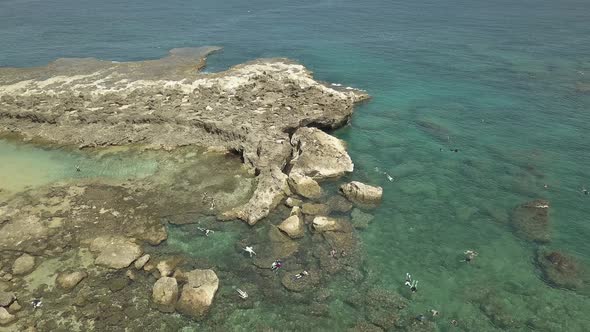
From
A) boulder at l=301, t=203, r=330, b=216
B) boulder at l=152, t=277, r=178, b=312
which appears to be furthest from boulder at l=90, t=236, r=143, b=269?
boulder at l=301, t=203, r=330, b=216

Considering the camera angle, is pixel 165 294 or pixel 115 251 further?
pixel 115 251

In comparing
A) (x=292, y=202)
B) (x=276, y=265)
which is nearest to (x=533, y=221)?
(x=292, y=202)

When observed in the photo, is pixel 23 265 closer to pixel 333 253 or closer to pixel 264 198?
pixel 264 198

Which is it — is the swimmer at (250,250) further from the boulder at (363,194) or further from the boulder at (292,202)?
the boulder at (363,194)

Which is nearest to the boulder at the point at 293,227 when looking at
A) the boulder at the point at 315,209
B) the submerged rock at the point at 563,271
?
the boulder at the point at 315,209

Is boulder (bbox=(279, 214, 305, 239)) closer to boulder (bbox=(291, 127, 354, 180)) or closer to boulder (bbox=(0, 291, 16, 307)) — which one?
boulder (bbox=(291, 127, 354, 180))
